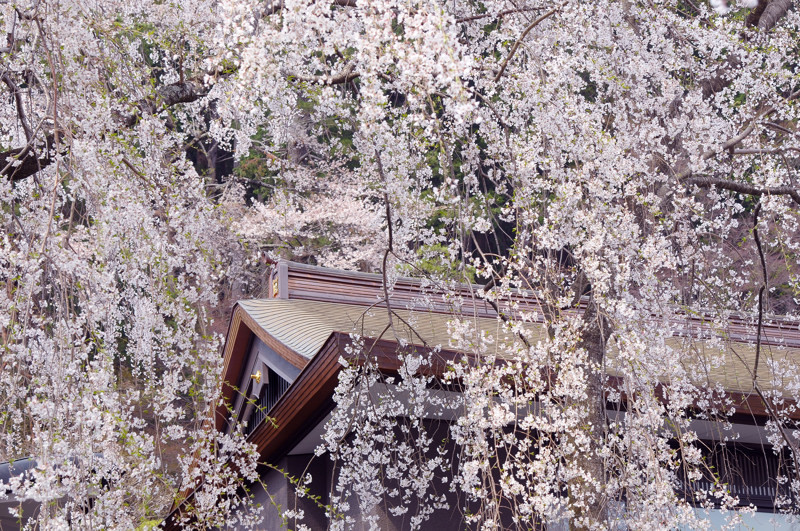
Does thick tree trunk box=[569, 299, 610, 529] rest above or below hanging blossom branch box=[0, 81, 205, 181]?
below

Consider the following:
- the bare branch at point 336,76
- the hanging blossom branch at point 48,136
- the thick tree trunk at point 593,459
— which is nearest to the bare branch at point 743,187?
the thick tree trunk at point 593,459

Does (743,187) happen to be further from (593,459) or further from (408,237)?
(408,237)

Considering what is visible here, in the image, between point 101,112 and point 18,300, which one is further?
point 101,112

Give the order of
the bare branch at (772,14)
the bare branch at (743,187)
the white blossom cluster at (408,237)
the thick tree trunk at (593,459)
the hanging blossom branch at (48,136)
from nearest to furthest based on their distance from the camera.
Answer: the white blossom cluster at (408,237) → the hanging blossom branch at (48,136) → the thick tree trunk at (593,459) → the bare branch at (743,187) → the bare branch at (772,14)

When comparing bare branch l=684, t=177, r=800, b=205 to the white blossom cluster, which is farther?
bare branch l=684, t=177, r=800, b=205

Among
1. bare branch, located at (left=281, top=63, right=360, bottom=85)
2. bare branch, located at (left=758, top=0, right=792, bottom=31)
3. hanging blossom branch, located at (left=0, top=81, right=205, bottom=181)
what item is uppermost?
bare branch, located at (left=758, top=0, right=792, bottom=31)

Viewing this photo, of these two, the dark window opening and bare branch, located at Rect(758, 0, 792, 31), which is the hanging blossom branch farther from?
bare branch, located at Rect(758, 0, 792, 31)

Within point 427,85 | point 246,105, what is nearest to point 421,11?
point 427,85

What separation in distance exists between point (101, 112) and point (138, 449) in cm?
156

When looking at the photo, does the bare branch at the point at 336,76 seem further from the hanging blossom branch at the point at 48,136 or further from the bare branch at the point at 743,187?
the bare branch at the point at 743,187

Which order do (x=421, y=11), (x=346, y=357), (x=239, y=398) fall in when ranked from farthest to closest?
(x=239, y=398) < (x=346, y=357) < (x=421, y=11)

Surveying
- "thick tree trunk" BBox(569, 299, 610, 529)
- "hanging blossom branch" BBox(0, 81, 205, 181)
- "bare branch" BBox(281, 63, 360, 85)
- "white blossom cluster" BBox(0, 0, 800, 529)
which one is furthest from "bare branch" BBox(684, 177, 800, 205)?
"hanging blossom branch" BBox(0, 81, 205, 181)

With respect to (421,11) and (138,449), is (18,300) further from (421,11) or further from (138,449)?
(421,11)

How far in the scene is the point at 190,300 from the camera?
13.0 ft
